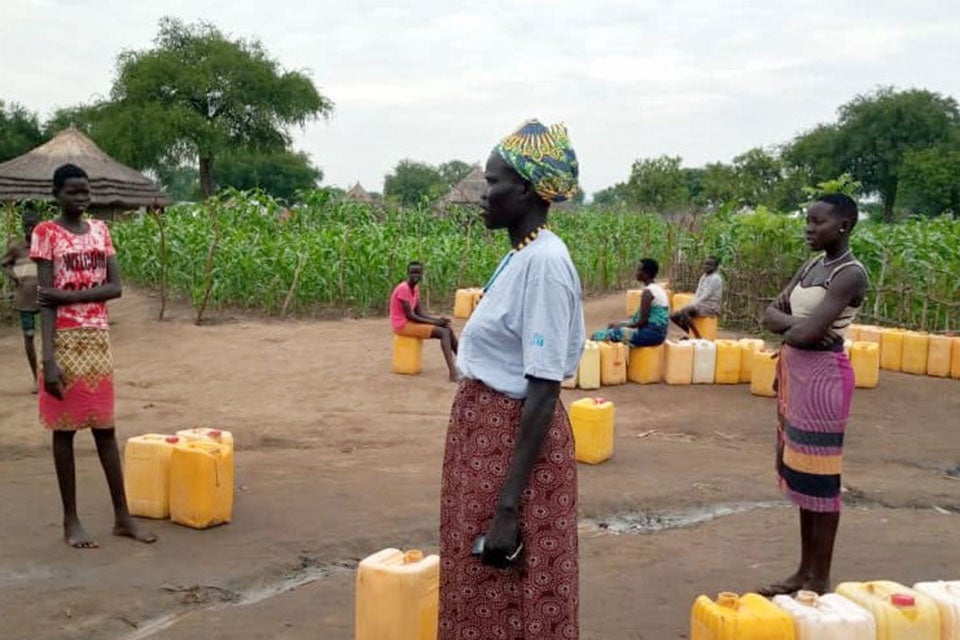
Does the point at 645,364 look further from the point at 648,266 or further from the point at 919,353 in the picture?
the point at 919,353

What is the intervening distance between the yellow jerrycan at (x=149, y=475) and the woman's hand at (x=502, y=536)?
3124 millimetres

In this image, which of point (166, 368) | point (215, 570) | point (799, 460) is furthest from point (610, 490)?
point (166, 368)

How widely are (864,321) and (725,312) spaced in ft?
6.98

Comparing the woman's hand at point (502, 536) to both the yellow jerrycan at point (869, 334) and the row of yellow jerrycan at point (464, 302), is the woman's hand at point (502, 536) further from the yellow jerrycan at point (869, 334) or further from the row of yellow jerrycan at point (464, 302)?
the row of yellow jerrycan at point (464, 302)

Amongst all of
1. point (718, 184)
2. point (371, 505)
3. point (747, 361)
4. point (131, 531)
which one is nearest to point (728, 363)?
point (747, 361)

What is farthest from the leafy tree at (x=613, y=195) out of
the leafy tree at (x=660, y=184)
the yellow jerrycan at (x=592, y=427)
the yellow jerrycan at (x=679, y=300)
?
the yellow jerrycan at (x=592, y=427)

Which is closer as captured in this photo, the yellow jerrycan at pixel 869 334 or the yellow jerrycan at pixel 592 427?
the yellow jerrycan at pixel 592 427

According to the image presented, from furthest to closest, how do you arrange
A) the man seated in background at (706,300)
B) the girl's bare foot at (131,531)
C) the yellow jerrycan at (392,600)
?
the man seated in background at (706,300)
the girl's bare foot at (131,531)
the yellow jerrycan at (392,600)

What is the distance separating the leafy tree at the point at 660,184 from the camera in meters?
37.8

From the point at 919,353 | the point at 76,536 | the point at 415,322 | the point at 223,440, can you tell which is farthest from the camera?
the point at 919,353

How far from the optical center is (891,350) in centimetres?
1087

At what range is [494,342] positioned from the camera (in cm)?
233

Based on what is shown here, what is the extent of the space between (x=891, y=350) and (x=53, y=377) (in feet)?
31.2

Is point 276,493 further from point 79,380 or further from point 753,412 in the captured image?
point 753,412
